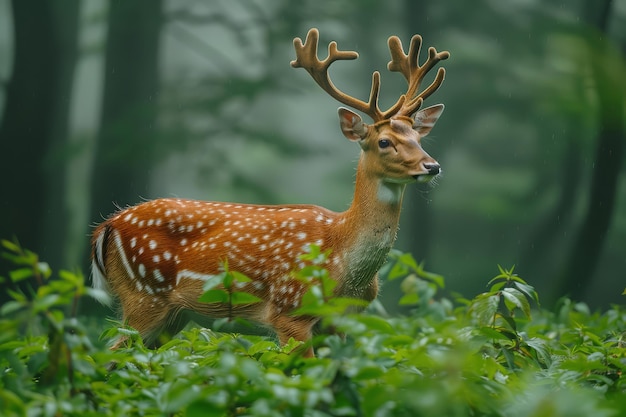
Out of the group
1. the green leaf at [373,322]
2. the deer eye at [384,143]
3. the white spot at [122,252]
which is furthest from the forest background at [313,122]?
the green leaf at [373,322]

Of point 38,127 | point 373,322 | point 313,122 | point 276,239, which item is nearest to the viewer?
point 373,322

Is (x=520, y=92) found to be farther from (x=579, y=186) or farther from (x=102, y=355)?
(x=102, y=355)

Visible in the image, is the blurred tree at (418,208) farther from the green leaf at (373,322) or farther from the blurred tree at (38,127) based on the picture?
the green leaf at (373,322)

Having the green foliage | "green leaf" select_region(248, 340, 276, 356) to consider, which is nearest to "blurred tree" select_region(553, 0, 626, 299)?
the green foliage

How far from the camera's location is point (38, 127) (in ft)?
29.9

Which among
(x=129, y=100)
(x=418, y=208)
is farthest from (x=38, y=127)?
(x=418, y=208)

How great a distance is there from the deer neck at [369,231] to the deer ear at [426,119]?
0.51 metres

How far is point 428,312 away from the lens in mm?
5473

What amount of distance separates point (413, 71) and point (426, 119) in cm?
28

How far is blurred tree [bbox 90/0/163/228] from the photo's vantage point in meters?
9.25

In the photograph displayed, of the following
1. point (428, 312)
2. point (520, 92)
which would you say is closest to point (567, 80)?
point (520, 92)

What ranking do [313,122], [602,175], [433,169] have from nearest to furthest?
[433,169], [602,175], [313,122]

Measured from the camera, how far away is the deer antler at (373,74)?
4.58 metres

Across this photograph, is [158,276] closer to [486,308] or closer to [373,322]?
[486,308]
